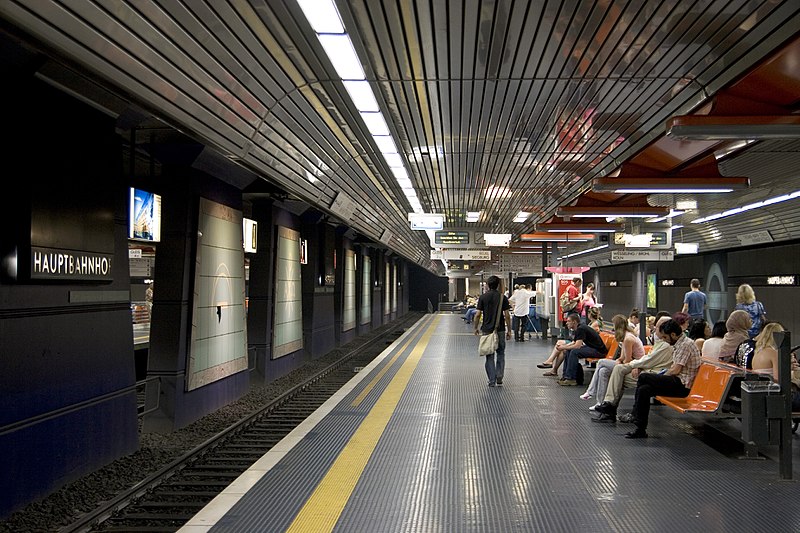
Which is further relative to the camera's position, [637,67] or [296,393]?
[296,393]

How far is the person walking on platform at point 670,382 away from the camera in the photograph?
19.8 feet

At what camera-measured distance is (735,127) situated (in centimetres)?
643

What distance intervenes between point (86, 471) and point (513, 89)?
214 inches

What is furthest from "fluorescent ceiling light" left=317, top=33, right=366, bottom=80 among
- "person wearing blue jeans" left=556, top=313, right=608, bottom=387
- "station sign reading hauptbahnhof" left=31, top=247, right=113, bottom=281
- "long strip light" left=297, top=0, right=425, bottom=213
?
"person wearing blue jeans" left=556, top=313, right=608, bottom=387

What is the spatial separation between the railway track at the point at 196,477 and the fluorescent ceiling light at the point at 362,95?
400cm

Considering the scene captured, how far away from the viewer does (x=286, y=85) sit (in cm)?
668

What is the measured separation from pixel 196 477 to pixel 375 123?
Answer: 4.83 metres

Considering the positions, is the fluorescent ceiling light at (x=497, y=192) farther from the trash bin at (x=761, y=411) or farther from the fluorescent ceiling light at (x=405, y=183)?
the trash bin at (x=761, y=411)

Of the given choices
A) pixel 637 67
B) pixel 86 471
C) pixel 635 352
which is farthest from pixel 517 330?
pixel 86 471

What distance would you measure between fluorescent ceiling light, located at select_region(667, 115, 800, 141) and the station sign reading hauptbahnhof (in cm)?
543

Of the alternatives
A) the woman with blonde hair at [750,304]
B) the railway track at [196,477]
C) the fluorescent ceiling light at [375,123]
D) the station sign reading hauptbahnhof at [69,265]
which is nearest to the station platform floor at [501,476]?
the railway track at [196,477]

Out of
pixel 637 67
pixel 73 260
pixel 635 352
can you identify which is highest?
pixel 637 67

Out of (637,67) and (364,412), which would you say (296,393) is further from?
(637,67)

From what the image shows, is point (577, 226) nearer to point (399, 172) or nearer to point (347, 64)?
point (399, 172)
